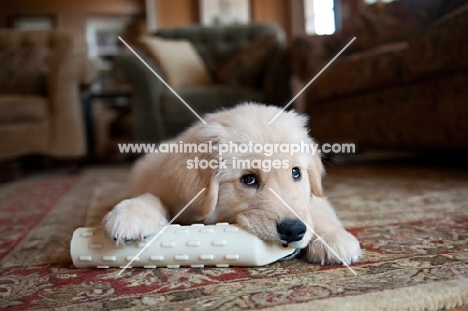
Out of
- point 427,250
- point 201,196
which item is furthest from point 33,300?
point 427,250

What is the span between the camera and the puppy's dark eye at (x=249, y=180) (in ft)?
4.40

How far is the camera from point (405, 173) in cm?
322

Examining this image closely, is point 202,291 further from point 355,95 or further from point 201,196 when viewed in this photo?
point 355,95

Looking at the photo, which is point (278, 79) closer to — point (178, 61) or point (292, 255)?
point (178, 61)

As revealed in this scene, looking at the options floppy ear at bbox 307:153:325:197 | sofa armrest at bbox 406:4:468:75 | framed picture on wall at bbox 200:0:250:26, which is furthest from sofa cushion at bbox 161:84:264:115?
framed picture on wall at bbox 200:0:250:26

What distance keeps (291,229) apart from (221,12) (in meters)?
8.92

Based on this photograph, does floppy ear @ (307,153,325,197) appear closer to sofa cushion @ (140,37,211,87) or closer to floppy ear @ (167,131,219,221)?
floppy ear @ (167,131,219,221)

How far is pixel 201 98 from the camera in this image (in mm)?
4258

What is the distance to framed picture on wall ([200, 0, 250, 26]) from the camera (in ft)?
31.0

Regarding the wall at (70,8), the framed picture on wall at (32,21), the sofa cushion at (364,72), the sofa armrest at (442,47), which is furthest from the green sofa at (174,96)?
the framed picture on wall at (32,21)

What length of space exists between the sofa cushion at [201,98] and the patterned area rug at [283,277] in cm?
237

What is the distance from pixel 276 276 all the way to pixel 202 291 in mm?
210

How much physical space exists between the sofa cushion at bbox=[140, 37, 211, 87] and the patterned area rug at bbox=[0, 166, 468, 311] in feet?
9.20

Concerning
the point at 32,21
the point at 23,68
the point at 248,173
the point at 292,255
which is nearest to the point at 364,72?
the point at 248,173
